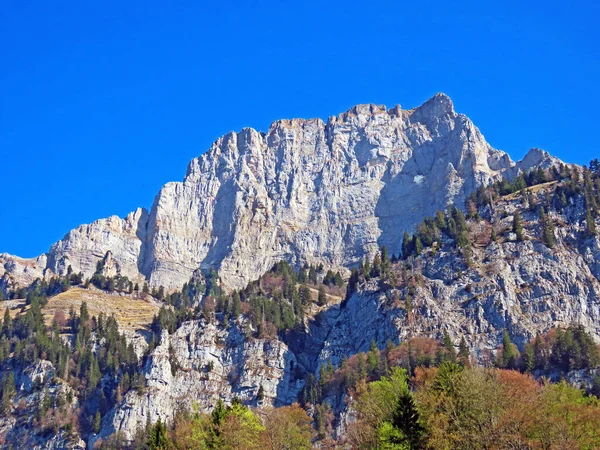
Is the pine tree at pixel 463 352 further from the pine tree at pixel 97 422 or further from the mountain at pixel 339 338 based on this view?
the pine tree at pixel 97 422

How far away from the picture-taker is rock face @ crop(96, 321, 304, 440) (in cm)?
15988

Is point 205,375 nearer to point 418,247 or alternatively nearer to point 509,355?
point 418,247

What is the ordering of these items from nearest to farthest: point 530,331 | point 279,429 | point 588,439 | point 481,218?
1. point 588,439
2. point 279,429
3. point 530,331
4. point 481,218

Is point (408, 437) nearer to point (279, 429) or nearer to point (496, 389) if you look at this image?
point (496, 389)

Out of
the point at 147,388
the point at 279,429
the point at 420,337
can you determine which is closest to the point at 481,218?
the point at 420,337

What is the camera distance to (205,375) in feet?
565

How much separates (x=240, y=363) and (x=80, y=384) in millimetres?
34571

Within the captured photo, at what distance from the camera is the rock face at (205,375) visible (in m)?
160

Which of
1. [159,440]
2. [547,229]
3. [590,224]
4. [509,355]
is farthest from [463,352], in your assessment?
[159,440]

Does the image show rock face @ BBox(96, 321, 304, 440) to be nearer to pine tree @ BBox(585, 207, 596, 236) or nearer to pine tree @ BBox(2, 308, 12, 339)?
pine tree @ BBox(2, 308, 12, 339)

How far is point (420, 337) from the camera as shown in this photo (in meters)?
157

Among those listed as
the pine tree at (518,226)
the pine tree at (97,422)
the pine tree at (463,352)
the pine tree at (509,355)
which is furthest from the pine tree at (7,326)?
the pine tree at (518,226)

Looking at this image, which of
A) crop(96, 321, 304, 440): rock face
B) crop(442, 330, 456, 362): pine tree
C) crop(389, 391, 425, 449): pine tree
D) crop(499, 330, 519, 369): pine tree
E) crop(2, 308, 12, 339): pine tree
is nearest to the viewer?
crop(389, 391, 425, 449): pine tree

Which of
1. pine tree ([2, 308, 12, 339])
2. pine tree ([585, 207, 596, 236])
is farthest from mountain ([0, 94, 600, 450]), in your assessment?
pine tree ([2, 308, 12, 339])
